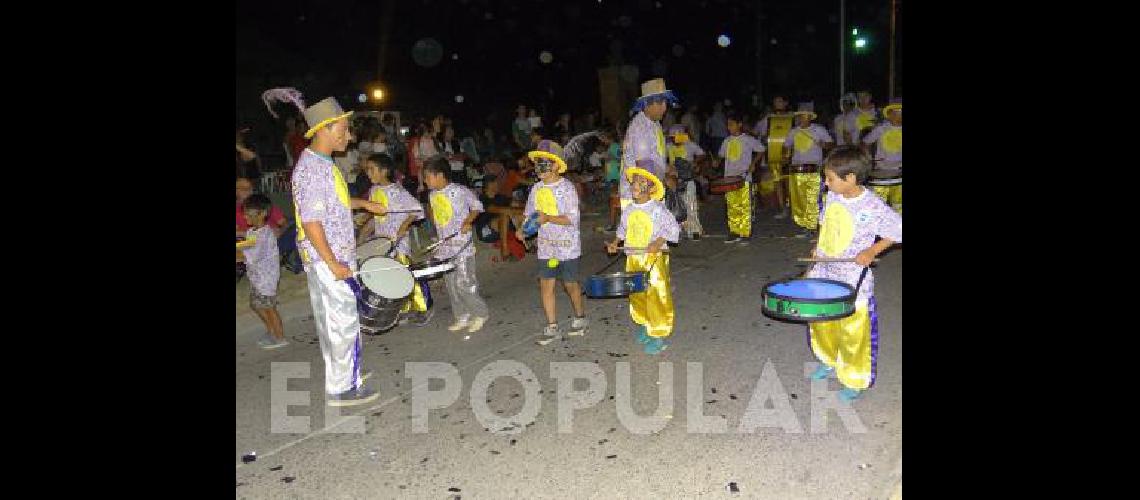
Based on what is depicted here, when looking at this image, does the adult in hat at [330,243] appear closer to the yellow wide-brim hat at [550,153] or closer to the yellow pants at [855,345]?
the yellow wide-brim hat at [550,153]

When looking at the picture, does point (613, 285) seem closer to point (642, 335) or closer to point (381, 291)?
point (642, 335)

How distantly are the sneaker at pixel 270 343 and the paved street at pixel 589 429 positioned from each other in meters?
0.08

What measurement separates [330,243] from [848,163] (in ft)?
10.4

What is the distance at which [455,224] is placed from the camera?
6.98 m

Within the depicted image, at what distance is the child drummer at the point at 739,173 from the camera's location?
10.9m

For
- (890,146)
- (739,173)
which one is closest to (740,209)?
(739,173)

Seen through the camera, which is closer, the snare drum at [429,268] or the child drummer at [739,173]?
the snare drum at [429,268]

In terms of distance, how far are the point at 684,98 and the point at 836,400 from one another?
82.6ft

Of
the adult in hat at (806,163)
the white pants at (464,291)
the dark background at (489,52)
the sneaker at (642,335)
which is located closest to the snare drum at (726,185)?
the adult in hat at (806,163)

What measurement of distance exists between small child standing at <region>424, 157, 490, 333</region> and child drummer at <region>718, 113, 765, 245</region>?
489 cm

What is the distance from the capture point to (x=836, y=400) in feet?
16.9
